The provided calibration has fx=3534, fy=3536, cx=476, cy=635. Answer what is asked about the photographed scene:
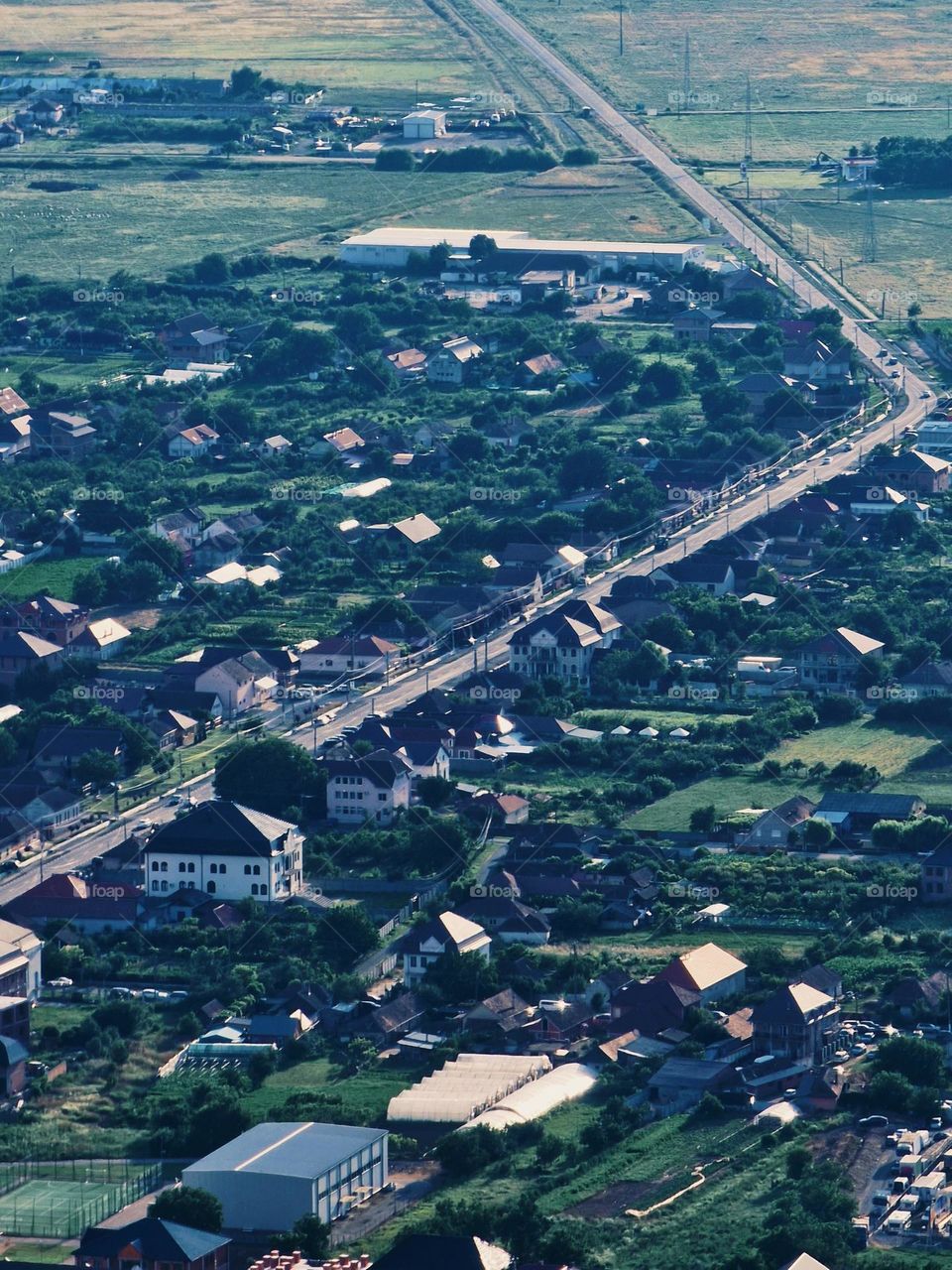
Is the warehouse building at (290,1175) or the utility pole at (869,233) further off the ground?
the warehouse building at (290,1175)

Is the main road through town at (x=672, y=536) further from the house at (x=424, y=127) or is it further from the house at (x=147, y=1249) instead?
the house at (x=147, y=1249)

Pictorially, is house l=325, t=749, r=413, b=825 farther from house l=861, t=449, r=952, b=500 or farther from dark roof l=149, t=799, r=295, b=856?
house l=861, t=449, r=952, b=500

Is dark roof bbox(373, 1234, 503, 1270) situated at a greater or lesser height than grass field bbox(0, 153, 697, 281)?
greater

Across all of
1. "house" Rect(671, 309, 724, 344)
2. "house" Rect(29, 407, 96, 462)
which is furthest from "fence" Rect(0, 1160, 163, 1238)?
"house" Rect(671, 309, 724, 344)

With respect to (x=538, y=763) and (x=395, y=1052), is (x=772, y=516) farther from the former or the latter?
(x=395, y=1052)

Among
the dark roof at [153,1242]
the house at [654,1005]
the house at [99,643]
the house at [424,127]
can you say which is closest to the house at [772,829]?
the house at [654,1005]

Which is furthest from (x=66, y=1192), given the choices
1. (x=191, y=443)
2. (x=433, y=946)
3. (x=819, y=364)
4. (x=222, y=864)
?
(x=819, y=364)
